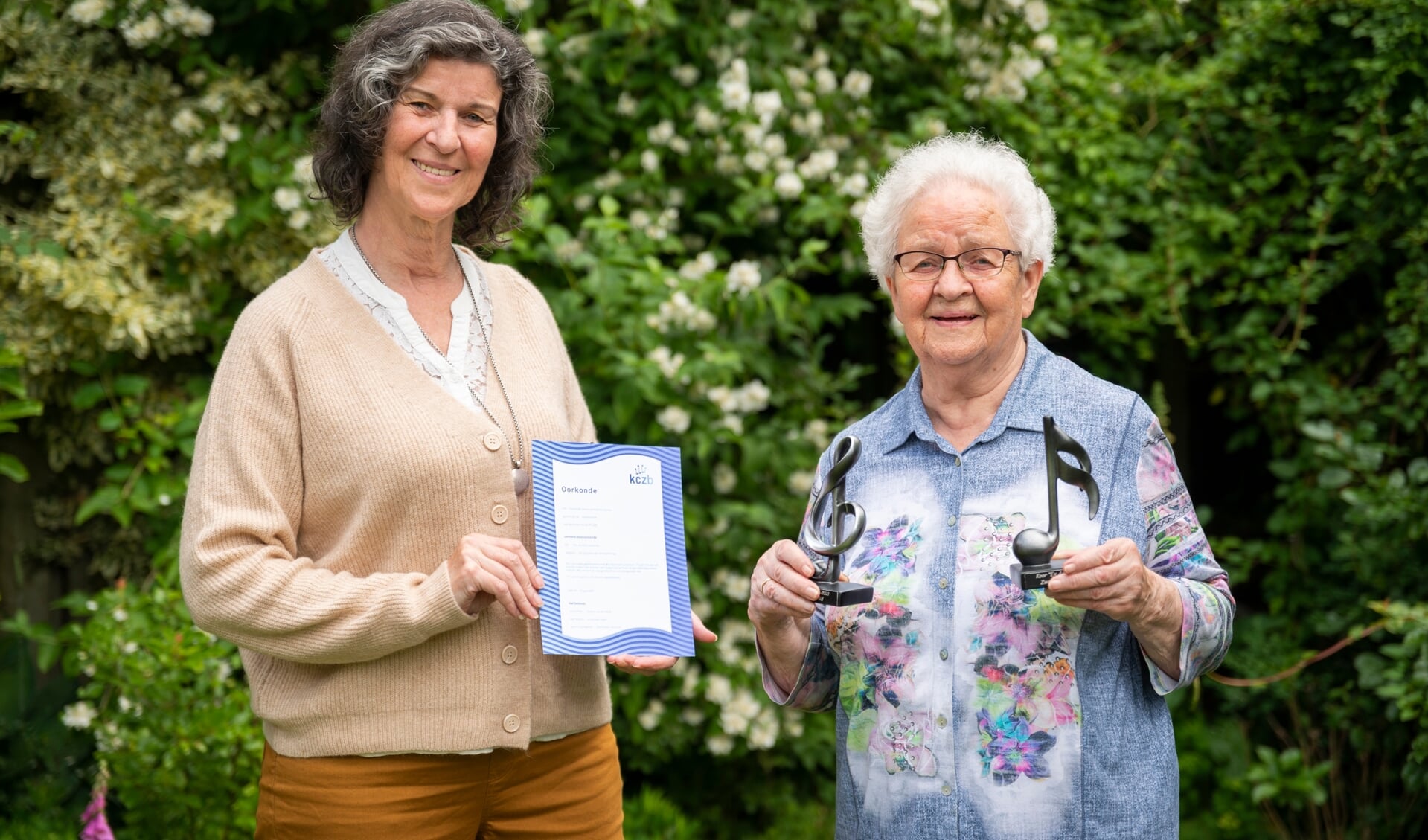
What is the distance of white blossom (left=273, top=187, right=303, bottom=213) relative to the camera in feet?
11.3

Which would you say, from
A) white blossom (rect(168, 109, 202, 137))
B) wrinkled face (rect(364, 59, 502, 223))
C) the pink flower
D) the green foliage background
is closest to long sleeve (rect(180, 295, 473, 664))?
wrinkled face (rect(364, 59, 502, 223))

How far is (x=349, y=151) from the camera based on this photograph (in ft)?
6.75

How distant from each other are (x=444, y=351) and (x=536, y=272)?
5.16 feet

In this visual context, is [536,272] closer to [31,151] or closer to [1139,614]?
[31,151]

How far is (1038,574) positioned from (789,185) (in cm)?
211

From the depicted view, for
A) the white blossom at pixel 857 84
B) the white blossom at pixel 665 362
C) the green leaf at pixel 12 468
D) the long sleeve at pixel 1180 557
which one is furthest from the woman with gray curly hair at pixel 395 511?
the white blossom at pixel 857 84

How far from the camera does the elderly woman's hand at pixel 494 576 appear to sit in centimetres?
179

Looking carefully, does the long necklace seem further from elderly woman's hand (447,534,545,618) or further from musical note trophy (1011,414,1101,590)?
musical note trophy (1011,414,1101,590)

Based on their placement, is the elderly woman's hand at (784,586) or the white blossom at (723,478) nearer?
the elderly woman's hand at (784,586)

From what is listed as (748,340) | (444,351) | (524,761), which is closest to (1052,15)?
(748,340)

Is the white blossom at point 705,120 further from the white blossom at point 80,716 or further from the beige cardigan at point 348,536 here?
the white blossom at point 80,716

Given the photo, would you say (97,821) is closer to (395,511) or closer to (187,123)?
(395,511)

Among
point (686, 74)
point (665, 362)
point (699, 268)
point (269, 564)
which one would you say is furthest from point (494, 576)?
point (686, 74)

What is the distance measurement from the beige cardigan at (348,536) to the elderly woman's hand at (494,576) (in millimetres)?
28
